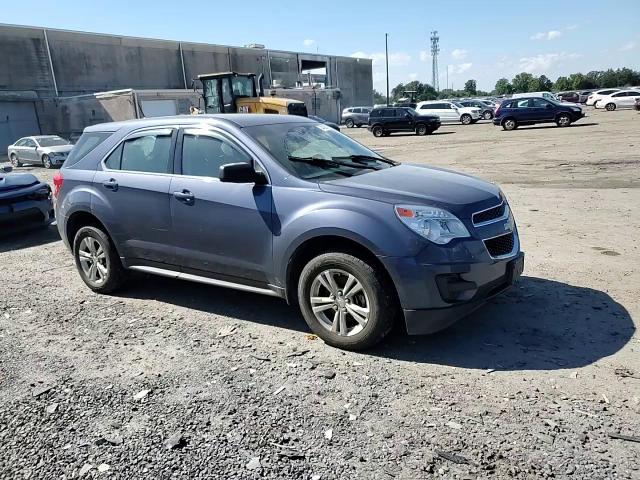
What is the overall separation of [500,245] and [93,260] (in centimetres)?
407

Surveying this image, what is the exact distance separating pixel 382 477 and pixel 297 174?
2.41 meters

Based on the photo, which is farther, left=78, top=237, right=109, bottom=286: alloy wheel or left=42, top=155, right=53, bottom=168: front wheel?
left=42, top=155, right=53, bottom=168: front wheel

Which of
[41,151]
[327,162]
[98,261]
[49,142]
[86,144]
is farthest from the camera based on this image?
[49,142]

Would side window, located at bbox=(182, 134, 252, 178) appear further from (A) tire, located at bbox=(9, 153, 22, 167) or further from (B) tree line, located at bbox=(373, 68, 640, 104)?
(B) tree line, located at bbox=(373, 68, 640, 104)

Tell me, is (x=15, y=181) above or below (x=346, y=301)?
above

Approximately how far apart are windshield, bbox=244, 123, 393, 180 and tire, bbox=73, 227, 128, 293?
2.02m

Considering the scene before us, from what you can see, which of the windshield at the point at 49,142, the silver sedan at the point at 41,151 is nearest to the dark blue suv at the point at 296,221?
the silver sedan at the point at 41,151

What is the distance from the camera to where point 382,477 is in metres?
2.63

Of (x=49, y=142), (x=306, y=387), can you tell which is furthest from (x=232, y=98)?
(x=306, y=387)

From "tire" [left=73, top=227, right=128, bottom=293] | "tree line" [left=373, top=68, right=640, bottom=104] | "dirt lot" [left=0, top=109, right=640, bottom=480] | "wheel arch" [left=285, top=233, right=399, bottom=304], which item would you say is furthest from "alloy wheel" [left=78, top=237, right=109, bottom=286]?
"tree line" [left=373, top=68, right=640, bottom=104]

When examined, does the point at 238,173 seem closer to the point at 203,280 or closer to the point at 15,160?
the point at 203,280

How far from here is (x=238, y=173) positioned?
13.6 feet

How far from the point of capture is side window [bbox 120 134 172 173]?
196 inches

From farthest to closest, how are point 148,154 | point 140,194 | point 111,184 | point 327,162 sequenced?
point 111,184
point 148,154
point 140,194
point 327,162
